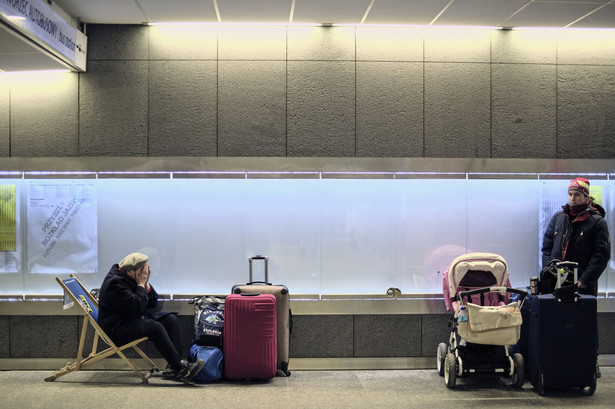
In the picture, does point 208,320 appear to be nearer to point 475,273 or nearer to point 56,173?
point 56,173

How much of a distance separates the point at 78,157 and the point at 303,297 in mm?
2897

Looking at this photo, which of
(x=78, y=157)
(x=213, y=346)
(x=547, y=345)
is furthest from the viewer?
(x=78, y=157)

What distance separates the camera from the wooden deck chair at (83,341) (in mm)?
5680

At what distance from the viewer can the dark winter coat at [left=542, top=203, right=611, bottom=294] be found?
5797 mm

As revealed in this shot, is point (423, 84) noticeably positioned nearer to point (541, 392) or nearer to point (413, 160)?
point (413, 160)

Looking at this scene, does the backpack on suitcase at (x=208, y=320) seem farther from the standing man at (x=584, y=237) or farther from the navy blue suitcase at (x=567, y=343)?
the standing man at (x=584, y=237)

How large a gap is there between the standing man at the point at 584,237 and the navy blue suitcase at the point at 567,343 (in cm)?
50

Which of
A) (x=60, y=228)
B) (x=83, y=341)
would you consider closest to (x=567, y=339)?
(x=83, y=341)

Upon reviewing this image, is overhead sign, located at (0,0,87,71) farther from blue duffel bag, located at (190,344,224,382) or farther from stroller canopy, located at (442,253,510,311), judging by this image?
stroller canopy, located at (442,253,510,311)

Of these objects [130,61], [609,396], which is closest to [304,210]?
[130,61]

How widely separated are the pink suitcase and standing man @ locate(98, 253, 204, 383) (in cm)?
35

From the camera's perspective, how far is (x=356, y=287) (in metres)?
6.49

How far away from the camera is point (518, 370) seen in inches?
218

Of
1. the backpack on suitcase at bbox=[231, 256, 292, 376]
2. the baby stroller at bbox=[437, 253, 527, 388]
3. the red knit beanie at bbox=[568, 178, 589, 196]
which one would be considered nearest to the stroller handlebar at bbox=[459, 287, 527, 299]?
the baby stroller at bbox=[437, 253, 527, 388]
